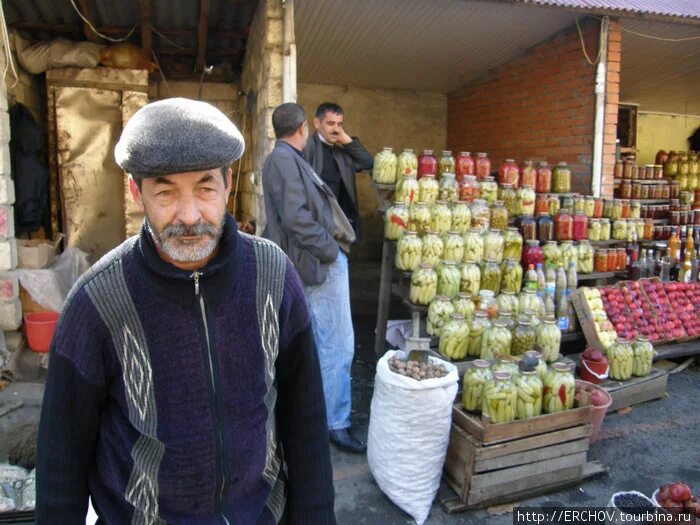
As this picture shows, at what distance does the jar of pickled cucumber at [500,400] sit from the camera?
3.04 metres

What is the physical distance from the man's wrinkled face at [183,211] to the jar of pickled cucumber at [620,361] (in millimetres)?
3903

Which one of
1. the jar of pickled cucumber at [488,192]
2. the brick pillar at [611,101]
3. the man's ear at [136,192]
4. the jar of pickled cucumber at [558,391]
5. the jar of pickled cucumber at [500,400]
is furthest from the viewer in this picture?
the brick pillar at [611,101]

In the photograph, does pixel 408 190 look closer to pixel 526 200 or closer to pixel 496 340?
pixel 526 200

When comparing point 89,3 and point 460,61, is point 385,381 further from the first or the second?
point 460,61

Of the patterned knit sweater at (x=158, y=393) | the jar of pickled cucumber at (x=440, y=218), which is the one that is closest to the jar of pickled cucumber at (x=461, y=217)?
the jar of pickled cucumber at (x=440, y=218)

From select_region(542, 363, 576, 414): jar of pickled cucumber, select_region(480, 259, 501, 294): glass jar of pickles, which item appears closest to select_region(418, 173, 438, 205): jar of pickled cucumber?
select_region(480, 259, 501, 294): glass jar of pickles

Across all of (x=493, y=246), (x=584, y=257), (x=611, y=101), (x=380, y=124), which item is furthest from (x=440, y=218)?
(x=380, y=124)

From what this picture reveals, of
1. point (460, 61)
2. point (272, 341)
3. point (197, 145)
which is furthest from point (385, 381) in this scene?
point (460, 61)

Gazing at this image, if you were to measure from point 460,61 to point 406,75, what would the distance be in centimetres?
103

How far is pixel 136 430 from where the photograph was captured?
4.36 ft

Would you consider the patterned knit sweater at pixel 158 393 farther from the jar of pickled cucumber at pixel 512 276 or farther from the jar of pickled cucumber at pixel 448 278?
the jar of pickled cucumber at pixel 512 276

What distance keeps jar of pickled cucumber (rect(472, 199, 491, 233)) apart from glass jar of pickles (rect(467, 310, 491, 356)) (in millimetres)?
982

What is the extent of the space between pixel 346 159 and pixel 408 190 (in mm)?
592

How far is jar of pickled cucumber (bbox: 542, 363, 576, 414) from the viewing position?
320 centimetres
